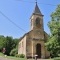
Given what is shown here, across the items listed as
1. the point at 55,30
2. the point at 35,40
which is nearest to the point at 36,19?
the point at 35,40

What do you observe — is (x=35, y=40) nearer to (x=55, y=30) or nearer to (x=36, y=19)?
(x=36, y=19)

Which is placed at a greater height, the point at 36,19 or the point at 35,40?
the point at 36,19

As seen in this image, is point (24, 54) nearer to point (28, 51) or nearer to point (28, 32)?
point (28, 51)

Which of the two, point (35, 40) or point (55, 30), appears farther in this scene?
point (35, 40)

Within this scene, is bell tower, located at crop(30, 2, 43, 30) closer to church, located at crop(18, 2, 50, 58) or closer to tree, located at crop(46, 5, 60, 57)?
church, located at crop(18, 2, 50, 58)

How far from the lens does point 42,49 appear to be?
160ft

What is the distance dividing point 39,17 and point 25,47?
8.04m

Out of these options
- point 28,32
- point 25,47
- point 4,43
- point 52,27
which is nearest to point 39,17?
point 28,32

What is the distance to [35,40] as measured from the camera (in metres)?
48.5

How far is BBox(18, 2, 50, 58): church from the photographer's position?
158 ft

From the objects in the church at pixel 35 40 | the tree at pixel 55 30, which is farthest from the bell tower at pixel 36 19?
the tree at pixel 55 30

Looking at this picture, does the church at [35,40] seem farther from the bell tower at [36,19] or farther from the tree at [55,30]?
the tree at [55,30]

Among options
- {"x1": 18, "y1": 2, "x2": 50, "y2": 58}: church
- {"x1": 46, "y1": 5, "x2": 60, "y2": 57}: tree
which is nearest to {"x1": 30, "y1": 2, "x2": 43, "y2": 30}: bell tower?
{"x1": 18, "y1": 2, "x2": 50, "y2": 58}: church

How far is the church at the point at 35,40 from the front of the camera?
158ft
